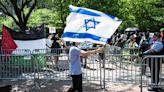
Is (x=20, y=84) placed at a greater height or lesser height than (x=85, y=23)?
lesser

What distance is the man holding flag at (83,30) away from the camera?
30.2 ft

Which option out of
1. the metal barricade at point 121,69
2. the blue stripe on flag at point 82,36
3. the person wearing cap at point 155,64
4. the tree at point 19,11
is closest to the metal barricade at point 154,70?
the person wearing cap at point 155,64

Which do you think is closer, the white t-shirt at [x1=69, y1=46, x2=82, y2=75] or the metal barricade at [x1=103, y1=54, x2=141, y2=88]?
the white t-shirt at [x1=69, y1=46, x2=82, y2=75]

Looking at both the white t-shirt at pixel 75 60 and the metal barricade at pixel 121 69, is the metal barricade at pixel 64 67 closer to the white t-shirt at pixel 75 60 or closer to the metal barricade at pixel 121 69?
the metal barricade at pixel 121 69

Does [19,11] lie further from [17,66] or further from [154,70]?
[154,70]

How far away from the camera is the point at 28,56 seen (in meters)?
12.7

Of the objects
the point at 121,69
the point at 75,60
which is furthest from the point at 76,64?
the point at 121,69

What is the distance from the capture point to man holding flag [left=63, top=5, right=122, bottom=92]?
921cm

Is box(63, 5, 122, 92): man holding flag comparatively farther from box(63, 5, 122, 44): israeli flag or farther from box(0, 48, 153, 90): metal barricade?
box(0, 48, 153, 90): metal barricade

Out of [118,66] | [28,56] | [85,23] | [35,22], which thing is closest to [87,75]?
[118,66]

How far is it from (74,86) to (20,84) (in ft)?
14.0

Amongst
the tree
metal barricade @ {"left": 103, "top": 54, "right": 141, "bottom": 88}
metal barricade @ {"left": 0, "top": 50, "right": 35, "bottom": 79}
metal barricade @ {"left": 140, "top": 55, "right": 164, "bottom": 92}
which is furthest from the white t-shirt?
the tree

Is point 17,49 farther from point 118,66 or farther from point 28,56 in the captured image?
point 118,66

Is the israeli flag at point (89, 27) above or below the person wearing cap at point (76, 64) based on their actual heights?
above
